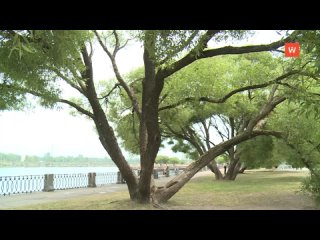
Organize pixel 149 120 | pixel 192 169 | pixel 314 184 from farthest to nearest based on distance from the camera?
1. pixel 192 169
2. pixel 314 184
3. pixel 149 120

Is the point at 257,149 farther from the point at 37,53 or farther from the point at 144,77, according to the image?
the point at 37,53

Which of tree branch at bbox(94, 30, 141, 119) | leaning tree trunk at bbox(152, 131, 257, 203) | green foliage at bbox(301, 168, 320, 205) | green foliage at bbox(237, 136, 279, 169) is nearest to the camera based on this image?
green foliage at bbox(301, 168, 320, 205)

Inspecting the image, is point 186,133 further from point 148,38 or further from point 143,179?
point 148,38

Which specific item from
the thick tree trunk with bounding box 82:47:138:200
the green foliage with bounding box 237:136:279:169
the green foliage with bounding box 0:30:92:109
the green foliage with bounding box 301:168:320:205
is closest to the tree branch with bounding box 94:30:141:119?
the thick tree trunk with bounding box 82:47:138:200

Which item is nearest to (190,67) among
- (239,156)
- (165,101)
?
(165,101)

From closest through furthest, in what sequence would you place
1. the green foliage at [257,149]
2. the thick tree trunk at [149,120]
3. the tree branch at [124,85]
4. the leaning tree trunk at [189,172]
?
1. the thick tree trunk at [149,120]
2. the leaning tree trunk at [189,172]
3. the tree branch at [124,85]
4. the green foliage at [257,149]

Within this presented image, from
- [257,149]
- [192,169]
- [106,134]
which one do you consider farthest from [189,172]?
[257,149]

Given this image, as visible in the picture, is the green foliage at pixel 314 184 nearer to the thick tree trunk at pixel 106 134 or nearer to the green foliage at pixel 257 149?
the thick tree trunk at pixel 106 134

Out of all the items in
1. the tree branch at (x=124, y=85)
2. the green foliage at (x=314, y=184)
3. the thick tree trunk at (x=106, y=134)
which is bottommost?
the green foliage at (x=314, y=184)

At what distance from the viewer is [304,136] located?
43.8ft

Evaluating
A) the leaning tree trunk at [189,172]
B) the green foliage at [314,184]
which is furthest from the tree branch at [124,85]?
the green foliage at [314,184]

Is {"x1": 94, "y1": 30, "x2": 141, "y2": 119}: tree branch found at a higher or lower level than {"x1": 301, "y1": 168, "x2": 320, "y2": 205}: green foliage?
higher

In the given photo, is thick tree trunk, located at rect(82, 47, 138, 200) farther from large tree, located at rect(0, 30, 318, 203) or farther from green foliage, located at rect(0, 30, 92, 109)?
green foliage, located at rect(0, 30, 92, 109)
